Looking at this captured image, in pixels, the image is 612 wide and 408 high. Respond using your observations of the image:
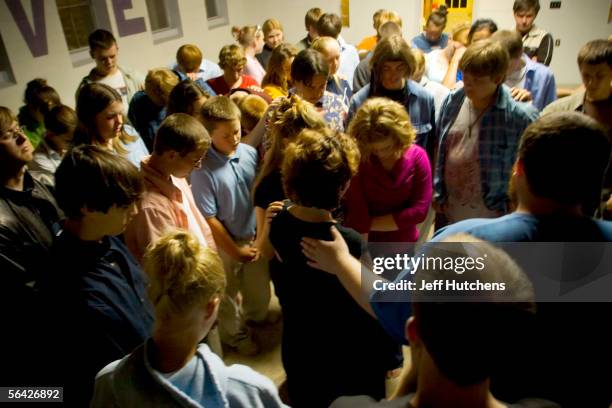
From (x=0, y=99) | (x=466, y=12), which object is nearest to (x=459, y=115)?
(x=0, y=99)

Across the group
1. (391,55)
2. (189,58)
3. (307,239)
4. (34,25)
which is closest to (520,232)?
(307,239)

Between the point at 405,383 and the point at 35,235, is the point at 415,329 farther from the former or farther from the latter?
the point at 35,235

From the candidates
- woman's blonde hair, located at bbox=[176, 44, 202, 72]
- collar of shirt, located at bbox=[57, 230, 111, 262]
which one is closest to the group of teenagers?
collar of shirt, located at bbox=[57, 230, 111, 262]

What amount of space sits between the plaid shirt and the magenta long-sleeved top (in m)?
0.39

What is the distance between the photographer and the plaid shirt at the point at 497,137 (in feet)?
7.00

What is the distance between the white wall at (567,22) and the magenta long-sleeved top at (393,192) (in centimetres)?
623

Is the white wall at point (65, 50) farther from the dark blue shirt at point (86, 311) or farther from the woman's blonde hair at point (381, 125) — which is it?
the woman's blonde hair at point (381, 125)

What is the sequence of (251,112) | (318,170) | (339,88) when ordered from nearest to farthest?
(318,170)
(251,112)
(339,88)

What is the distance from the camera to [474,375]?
0.69 metres

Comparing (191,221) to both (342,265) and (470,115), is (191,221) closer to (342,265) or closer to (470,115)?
(342,265)

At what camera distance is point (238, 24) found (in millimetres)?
7266

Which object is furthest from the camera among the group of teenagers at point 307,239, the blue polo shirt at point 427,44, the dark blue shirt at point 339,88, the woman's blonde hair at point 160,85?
the blue polo shirt at point 427,44

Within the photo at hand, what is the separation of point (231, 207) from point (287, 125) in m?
→ 0.54

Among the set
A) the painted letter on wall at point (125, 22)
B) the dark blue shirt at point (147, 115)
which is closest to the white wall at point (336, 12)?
the painted letter on wall at point (125, 22)
